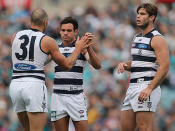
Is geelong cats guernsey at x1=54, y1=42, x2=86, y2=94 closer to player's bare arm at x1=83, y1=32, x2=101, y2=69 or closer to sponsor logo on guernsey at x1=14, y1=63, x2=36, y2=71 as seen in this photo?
player's bare arm at x1=83, y1=32, x2=101, y2=69

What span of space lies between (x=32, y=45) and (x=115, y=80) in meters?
8.34

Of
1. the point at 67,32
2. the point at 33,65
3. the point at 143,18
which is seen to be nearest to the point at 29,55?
the point at 33,65

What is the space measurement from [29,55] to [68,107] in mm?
1380

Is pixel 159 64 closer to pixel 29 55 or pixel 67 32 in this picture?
pixel 67 32

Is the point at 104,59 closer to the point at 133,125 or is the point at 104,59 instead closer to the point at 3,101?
the point at 3,101

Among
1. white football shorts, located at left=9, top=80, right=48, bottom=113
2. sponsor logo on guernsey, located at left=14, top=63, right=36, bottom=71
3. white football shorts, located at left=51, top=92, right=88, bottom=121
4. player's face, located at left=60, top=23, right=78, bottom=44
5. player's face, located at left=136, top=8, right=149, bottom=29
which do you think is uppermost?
player's face, located at left=136, top=8, right=149, bottom=29

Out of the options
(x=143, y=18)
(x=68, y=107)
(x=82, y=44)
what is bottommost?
(x=68, y=107)

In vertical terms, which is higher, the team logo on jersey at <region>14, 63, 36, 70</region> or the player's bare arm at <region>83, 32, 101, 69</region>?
the player's bare arm at <region>83, 32, 101, 69</region>

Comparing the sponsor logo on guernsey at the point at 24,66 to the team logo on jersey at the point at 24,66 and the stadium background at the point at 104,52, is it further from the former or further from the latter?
the stadium background at the point at 104,52

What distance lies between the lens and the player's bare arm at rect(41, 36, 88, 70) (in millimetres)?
11086

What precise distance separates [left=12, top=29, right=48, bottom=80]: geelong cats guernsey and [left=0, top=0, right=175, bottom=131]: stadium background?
233 inches

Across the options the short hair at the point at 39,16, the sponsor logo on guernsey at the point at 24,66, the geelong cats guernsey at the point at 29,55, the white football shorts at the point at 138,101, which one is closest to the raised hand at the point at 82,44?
the geelong cats guernsey at the point at 29,55

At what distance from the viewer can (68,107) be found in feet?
39.2

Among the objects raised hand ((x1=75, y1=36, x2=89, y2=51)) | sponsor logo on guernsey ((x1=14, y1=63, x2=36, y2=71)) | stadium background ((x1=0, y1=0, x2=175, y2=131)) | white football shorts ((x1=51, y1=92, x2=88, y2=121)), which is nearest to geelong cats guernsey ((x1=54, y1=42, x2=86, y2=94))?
white football shorts ((x1=51, y1=92, x2=88, y2=121))
